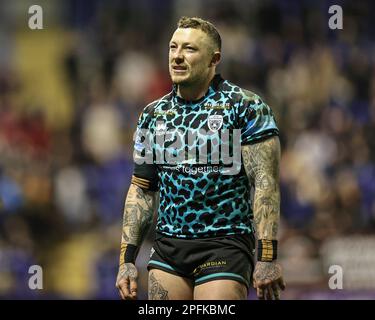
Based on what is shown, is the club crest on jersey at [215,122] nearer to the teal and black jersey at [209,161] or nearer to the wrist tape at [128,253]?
the teal and black jersey at [209,161]

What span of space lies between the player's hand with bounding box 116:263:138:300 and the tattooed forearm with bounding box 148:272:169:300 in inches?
4.2

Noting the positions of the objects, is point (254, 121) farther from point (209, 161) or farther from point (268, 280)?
point (268, 280)

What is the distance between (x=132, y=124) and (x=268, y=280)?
26.7 feet

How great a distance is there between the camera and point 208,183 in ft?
19.1

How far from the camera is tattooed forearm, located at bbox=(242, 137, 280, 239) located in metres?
5.71

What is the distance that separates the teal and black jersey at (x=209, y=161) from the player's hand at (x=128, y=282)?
311mm

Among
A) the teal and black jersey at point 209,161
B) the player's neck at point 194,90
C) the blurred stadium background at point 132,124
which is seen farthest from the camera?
the blurred stadium background at point 132,124

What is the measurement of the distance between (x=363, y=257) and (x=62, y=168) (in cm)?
440

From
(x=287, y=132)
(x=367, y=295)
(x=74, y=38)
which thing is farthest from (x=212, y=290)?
(x=74, y=38)

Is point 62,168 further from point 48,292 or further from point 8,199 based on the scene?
point 48,292

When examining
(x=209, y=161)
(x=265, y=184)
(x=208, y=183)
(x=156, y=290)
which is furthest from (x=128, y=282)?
(x=265, y=184)

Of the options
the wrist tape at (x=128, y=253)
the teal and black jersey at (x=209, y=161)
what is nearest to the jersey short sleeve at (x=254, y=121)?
the teal and black jersey at (x=209, y=161)

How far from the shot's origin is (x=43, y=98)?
14.9 metres

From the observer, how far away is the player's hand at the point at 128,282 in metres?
5.83
